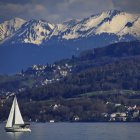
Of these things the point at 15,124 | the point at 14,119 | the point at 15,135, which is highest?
the point at 14,119

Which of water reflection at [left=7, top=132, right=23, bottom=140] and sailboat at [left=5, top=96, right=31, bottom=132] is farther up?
sailboat at [left=5, top=96, right=31, bottom=132]

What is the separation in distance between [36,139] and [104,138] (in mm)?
13601

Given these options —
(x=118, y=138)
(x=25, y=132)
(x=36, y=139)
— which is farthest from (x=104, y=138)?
(x=25, y=132)

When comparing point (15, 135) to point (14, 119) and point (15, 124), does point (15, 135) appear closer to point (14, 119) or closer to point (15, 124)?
point (15, 124)

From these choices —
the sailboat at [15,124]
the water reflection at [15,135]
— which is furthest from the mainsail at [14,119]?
the water reflection at [15,135]

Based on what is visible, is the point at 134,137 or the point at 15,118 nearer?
the point at 134,137

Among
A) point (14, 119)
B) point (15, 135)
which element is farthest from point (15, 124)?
point (15, 135)

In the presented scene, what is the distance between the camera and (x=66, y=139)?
495ft

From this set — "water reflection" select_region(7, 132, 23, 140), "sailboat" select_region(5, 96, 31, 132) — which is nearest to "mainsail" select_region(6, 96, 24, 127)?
"sailboat" select_region(5, 96, 31, 132)

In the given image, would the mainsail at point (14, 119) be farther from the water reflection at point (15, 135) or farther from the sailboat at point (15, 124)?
the water reflection at point (15, 135)

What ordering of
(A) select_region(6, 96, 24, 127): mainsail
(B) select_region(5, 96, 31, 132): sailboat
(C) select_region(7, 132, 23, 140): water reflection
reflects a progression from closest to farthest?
(C) select_region(7, 132, 23, 140): water reflection < (B) select_region(5, 96, 31, 132): sailboat < (A) select_region(6, 96, 24, 127): mainsail

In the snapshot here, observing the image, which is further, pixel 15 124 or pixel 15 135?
pixel 15 124

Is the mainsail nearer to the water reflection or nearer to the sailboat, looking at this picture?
the sailboat

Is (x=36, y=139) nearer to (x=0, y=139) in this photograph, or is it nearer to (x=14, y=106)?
(x=0, y=139)
